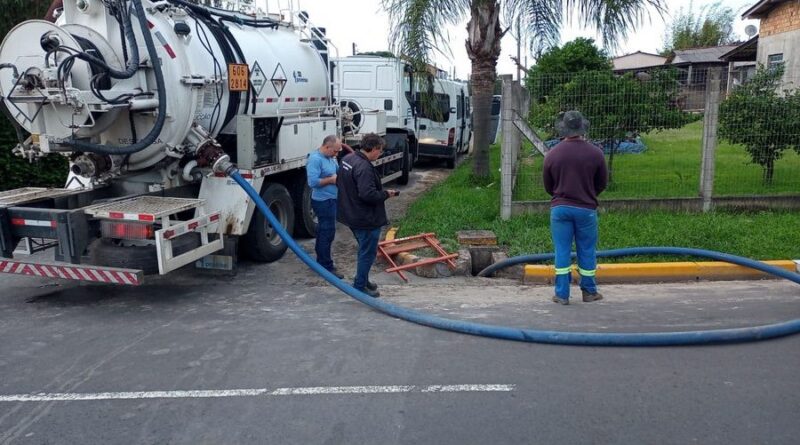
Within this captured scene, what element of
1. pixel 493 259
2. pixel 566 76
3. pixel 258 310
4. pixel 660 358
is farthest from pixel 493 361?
pixel 566 76

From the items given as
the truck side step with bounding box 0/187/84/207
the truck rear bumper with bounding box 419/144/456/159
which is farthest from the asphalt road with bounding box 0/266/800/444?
the truck rear bumper with bounding box 419/144/456/159

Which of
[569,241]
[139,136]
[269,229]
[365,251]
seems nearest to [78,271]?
[139,136]

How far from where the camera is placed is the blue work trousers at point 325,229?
303 inches

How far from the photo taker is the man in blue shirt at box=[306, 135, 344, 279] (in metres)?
7.61

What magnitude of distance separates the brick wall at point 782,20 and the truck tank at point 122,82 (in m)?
17.8

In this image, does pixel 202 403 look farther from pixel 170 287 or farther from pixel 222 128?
pixel 222 128

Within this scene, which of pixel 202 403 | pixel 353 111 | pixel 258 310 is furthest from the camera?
pixel 353 111

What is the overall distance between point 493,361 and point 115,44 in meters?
4.59

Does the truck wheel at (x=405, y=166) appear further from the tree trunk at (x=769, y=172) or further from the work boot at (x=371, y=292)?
the work boot at (x=371, y=292)

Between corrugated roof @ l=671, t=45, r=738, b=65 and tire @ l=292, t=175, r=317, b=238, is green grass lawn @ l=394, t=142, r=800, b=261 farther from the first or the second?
corrugated roof @ l=671, t=45, r=738, b=65

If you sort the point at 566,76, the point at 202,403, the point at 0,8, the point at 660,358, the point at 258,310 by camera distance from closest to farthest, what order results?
the point at 202,403 < the point at 660,358 < the point at 258,310 < the point at 566,76 < the point at 0,8

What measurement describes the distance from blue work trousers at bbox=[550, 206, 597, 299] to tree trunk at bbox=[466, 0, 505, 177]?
5.66 m

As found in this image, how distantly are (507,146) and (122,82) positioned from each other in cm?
495

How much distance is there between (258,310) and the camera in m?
6.50
